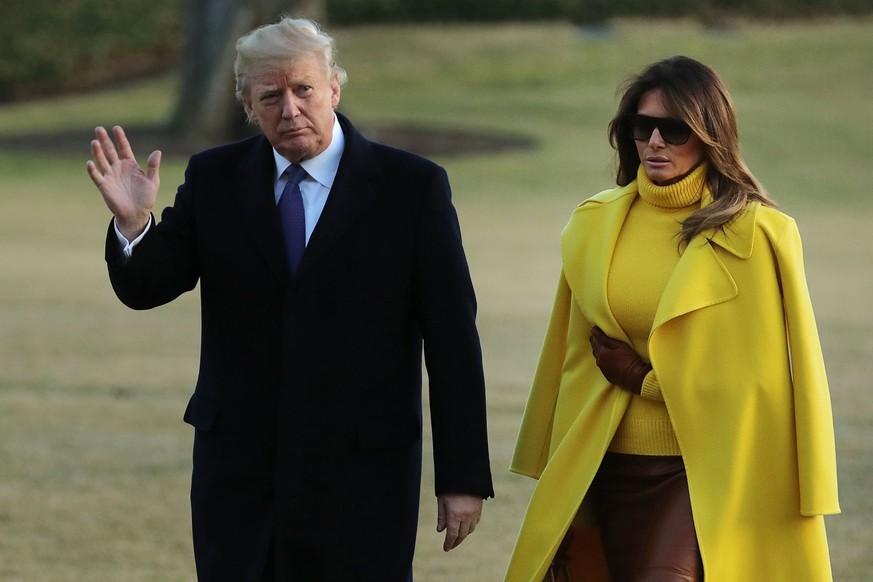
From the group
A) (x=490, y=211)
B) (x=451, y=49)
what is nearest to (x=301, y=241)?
(x=490, y=211)

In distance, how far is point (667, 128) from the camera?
154 inches

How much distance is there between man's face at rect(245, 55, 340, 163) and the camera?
11.5 ft

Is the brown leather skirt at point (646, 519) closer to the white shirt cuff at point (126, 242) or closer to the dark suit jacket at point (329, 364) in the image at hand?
the dark suit jacket at point (329, 364)

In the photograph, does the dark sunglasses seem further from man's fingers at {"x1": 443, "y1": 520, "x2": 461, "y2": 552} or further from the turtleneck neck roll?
man's fingers at {"x1": 443, "y1": 520, "x2": 461, "y2": 552}

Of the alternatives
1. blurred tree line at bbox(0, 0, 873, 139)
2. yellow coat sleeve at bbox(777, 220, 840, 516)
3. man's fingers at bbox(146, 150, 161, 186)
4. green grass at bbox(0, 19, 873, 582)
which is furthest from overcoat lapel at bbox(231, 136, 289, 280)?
blurred tree line at bbox(0, 0, 873, 139)

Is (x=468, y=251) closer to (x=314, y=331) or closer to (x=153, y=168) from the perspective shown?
(x=153, y=168)

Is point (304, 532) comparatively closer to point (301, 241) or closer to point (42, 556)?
point (301, 241)

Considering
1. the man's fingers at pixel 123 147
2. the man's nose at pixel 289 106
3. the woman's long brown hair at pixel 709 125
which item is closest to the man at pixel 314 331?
the man's nose at pixel 289 106

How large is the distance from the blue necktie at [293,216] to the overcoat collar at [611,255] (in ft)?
2.74

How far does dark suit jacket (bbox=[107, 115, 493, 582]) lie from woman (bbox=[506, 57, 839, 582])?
46 cm

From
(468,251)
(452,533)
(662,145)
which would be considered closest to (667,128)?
(662,145)

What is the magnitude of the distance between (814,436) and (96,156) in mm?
1862

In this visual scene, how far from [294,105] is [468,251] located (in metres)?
11.7

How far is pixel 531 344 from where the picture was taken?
10.7 meters
